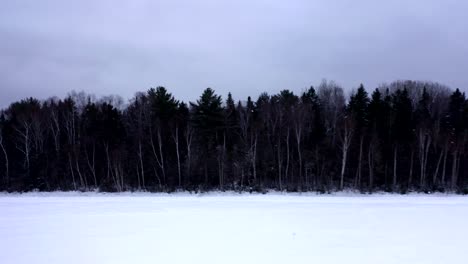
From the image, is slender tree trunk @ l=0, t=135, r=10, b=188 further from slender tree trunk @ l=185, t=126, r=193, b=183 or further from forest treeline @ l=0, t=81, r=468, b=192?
slender tree trunk @ l=185, t=126, r=193, b=183

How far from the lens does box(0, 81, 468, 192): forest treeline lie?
1435 inches

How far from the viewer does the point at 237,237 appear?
12.0 metres

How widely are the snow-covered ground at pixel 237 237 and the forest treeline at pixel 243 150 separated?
1815cm

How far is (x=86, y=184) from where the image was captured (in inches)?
1553

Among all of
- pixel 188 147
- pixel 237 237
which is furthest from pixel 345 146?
pixel 237 237

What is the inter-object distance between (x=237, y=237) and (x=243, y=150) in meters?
26.7

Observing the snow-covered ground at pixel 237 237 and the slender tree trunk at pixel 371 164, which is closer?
the snow-covered ground at pixel 237 237

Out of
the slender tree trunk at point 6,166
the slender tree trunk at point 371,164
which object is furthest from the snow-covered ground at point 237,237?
the slender tree trunk at point 6,166

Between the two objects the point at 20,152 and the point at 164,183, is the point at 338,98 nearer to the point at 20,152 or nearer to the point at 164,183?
the point at 164,183

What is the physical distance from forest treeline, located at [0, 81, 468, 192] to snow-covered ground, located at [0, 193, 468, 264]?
1815 cm

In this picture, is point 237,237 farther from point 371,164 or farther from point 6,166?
point 6,166

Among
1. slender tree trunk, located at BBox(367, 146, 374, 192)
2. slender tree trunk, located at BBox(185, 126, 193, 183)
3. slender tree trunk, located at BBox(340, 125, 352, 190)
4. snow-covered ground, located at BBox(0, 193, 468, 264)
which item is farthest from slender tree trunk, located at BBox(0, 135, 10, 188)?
slender tree trunk, located at BBox(367, 146, 374, 192)

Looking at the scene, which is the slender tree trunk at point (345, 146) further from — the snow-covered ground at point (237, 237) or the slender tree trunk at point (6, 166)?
the slender tree trunk at point (6, 166)

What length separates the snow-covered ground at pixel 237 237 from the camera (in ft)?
30.8
